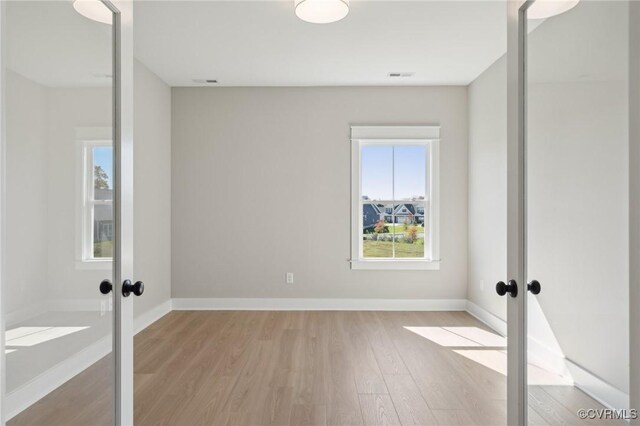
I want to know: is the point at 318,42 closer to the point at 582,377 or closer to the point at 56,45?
the point at 56,45

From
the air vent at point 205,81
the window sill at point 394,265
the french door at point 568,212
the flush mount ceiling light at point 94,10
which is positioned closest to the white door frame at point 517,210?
the french door at point 568,212

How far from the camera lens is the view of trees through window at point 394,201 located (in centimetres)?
486

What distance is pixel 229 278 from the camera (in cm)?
484

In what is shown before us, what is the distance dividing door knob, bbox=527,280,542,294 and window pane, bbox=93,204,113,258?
157 cm

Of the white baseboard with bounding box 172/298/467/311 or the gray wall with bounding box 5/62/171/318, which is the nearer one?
the gray wall with bounding box 5/62/171/318

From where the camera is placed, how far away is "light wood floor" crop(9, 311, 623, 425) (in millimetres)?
1367

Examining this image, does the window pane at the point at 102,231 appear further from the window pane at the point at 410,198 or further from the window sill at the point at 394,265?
the window pane at the point at 410,198

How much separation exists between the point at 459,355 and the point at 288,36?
126 inches

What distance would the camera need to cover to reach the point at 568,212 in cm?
125

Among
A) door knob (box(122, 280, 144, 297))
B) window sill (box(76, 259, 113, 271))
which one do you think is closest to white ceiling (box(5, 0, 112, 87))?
window sill (box(76, 259, 113, 271))

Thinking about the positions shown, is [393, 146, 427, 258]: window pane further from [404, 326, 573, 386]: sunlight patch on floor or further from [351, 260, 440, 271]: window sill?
[404, 326, 573, 386]: sunlight patch on floor

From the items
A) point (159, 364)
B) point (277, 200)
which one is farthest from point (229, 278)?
point (159, 364)

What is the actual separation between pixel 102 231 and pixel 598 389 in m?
1.73

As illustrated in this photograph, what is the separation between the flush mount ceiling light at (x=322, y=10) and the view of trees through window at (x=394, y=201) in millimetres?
2123
